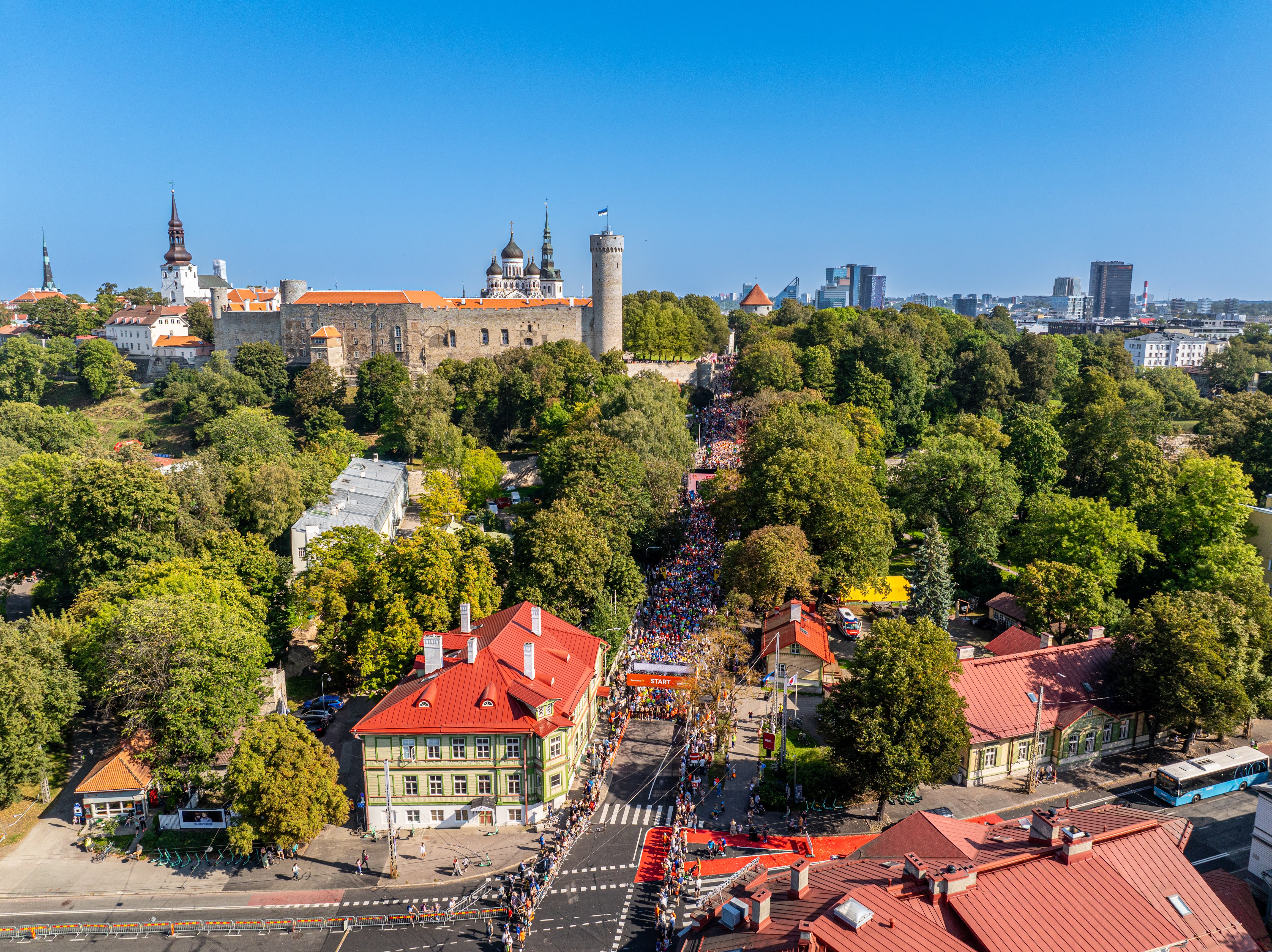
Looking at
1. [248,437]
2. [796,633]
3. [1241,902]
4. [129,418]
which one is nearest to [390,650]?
[796,633]

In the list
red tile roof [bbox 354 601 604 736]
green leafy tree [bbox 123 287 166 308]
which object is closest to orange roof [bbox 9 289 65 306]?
green leafy tree [bbox 123 287 166 308]

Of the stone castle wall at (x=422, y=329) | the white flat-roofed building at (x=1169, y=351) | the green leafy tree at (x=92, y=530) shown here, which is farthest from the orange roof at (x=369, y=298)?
the white flat-roofed building at (x=1169, y=351)

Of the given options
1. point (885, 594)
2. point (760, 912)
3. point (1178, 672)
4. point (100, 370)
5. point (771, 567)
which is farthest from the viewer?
point (100, 370)

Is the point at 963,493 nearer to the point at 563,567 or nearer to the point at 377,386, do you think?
the point at 563,567

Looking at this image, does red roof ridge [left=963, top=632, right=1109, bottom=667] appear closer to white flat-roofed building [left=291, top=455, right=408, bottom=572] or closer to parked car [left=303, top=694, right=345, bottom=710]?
parked car [left=303, top=694, right=345, bottom=710]

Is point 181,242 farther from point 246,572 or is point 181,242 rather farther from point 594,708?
point 594,708

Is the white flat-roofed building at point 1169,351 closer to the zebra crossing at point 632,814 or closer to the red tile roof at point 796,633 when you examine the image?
the red tile roof at point 796,633
